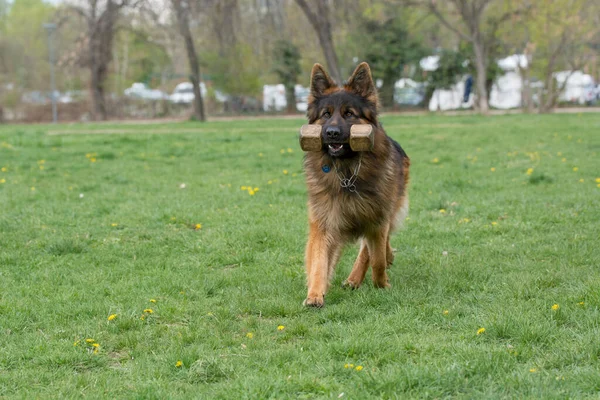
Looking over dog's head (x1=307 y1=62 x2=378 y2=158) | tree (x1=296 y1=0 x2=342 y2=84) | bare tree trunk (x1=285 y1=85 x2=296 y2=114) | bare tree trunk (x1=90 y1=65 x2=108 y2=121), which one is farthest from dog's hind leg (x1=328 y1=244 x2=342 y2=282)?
bare tree trunk (x1=285 y1=85 x2=296 y2=114)

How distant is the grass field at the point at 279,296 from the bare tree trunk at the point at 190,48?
62.1ft

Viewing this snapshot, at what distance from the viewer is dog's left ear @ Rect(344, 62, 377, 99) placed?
5836 mm

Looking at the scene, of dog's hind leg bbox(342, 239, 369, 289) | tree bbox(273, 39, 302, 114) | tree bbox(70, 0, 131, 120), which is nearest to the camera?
dog's hind leg bbox(342, 239, 369, 289)

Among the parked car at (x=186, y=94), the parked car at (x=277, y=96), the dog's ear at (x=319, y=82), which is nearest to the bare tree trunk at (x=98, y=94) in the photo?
the parked car at (x=186, y=94)

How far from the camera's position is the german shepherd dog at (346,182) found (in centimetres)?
581

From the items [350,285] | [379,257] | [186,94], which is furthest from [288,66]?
[379,257]

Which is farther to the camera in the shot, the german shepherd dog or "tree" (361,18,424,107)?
"tree" (361,18,424,107)

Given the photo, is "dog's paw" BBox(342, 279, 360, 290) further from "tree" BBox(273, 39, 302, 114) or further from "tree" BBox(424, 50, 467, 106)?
"tree" BBox(273, 39, 302, 114)

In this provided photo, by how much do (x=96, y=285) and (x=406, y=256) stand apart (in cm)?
323

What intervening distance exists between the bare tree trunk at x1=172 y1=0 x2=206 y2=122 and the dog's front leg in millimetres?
25162

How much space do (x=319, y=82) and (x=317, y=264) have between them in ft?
5.42

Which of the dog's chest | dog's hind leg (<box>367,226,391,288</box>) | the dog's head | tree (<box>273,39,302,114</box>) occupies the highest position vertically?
tree (<box>273,39,302,114</box>)

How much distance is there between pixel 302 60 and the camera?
4294 cm

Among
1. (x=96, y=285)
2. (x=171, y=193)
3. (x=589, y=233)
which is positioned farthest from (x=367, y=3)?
(x=96, y=285)
